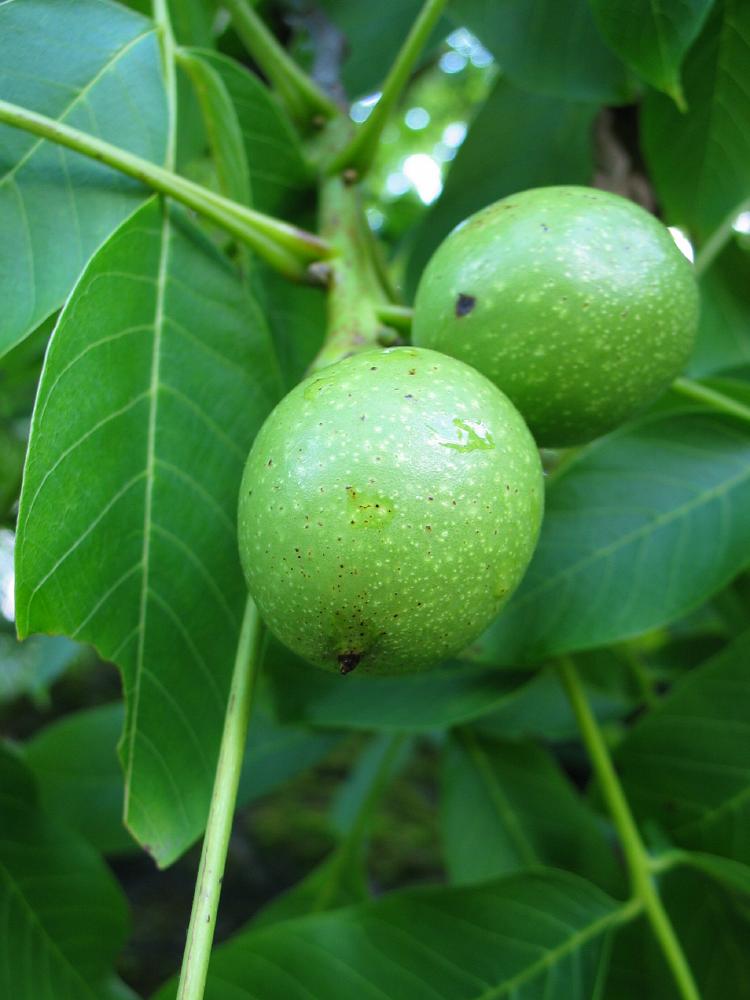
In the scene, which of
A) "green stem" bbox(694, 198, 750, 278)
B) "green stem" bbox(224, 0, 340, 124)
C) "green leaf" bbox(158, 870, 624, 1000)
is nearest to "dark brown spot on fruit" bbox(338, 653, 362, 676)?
"green leaf" bbox(158, 870, 624, 1000)

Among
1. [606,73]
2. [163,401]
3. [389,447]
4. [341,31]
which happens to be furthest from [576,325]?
[341,31]

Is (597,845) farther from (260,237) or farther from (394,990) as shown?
(260,237)

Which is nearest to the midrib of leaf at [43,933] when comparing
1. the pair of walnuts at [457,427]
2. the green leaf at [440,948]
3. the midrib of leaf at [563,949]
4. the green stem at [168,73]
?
the green leaf at [440,948]

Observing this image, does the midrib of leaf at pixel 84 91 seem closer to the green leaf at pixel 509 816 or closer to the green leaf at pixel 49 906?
the green leaf at pixel 49 906

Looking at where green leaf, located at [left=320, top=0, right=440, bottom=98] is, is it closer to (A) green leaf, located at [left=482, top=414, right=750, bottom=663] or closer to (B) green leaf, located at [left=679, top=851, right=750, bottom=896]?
(A) green leaf, located at [left=482, top=414, right=750, bottom=663]

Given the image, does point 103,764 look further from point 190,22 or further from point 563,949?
point 190,22
